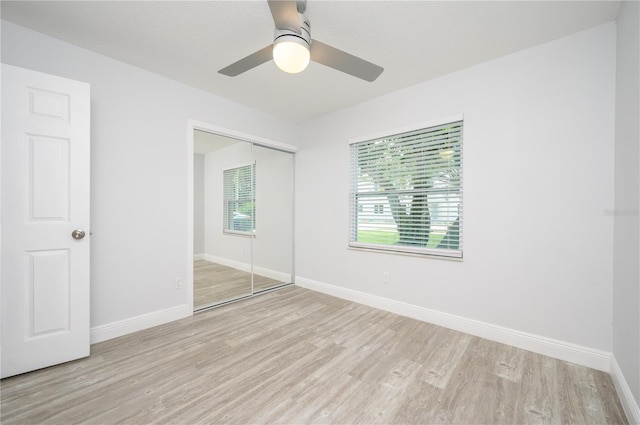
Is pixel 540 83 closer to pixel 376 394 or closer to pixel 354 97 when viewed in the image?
pixel 354 97

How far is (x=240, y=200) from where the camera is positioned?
3.66 m

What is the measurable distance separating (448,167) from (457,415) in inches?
83.8

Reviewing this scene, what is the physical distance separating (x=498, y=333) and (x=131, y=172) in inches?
150

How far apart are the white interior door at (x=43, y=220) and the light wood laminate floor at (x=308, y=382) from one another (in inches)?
9.2

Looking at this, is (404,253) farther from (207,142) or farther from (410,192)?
(207,142)

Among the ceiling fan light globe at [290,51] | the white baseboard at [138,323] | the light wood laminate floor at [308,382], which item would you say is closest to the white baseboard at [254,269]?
the white baseboard at [138,323]

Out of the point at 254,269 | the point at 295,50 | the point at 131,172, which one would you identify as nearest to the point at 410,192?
the point at 295,50

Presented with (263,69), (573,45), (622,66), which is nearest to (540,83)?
(573,45)

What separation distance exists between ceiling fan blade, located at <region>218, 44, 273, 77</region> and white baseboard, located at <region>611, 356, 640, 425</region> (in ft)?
9.84

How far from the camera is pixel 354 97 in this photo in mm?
3289

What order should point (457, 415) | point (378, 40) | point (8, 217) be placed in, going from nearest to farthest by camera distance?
point (457, 415) < point (8, 217) < point (378, 40)

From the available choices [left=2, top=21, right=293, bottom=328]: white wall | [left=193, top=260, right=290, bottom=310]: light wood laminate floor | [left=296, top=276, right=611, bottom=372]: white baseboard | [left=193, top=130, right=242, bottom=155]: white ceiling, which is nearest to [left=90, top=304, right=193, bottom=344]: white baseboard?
[left=2, top=21, right=293, bottom=328]: white wall

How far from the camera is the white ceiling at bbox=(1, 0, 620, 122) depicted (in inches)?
72.8

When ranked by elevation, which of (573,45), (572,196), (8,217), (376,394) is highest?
(573,45)
